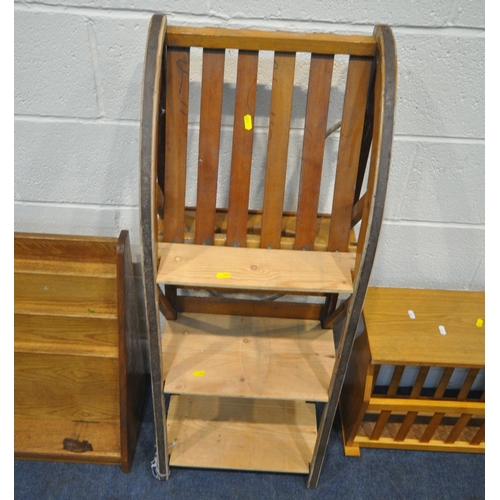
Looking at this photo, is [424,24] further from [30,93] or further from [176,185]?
[30,93]

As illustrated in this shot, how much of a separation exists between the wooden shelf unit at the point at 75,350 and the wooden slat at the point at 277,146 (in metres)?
0.44

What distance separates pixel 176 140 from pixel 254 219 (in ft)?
1.08

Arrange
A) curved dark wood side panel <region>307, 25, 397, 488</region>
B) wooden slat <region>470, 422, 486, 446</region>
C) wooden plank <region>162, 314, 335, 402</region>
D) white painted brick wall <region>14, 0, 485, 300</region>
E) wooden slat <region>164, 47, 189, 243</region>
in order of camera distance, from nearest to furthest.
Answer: curved dark wood side panel <region>307, 25, 397, 488</region>, wooden slat <region>164, 47, 189, 243</region>, white painted brick wall <region>14, 0, 485, 300</region>, wooden plank <region>162, 314, 335, 402</region>, wooden slat <region>470, 422, 486, 446</region>

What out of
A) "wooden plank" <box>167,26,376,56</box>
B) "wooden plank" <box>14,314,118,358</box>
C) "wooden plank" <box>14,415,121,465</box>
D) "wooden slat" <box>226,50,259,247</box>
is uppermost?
"wooden plank" <box>167,26,376,56</box>

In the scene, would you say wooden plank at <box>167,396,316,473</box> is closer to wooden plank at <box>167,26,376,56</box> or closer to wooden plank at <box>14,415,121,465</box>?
wooden plank at <box>14,415,121,465</box>

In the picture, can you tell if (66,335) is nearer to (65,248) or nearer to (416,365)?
(65,248)

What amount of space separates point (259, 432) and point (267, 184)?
37.1 inches

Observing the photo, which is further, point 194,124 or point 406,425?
point 406,425

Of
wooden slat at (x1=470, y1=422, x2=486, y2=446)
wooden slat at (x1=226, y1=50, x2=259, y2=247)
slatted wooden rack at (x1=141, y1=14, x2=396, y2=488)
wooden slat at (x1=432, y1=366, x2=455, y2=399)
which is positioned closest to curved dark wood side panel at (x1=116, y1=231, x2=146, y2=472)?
slatted wooden rack at (x1=141, y1=14, x2=396, y2=488)

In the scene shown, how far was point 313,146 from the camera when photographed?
116 cm

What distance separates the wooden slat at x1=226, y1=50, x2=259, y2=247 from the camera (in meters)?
1.10

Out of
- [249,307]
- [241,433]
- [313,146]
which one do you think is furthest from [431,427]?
[313,146]

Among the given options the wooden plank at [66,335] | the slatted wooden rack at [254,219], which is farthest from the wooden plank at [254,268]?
the wooden plank at [66,335]

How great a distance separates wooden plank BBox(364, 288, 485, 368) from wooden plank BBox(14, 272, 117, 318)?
2.74ft
